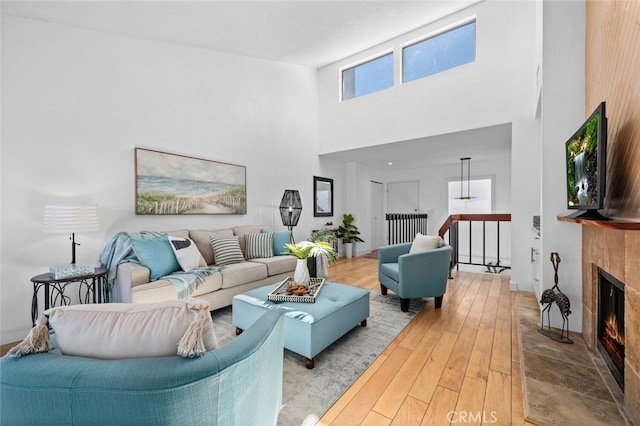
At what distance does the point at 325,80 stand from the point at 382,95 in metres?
1.41

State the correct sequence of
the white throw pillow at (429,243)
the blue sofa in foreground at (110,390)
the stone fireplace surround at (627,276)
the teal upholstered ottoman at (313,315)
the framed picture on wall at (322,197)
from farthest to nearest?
the framed picture on wall at (322,197), the white throw pillow at (429,243), the teal upholstered ottoman at (313,315), the stone fireplace surround at (627,276), the blue sofa in foreground at (110,390)

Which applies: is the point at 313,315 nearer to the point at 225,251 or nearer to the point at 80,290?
the point at 225,251

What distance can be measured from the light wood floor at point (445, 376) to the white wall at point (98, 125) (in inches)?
40.8

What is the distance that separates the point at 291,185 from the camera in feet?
16.8

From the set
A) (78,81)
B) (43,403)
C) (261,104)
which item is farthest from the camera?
(261,104)

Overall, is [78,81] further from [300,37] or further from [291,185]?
[291,185]

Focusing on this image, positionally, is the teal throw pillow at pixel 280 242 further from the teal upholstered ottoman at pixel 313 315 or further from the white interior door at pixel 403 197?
the white interior door at pixel 403 197

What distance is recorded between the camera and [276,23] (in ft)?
11.6

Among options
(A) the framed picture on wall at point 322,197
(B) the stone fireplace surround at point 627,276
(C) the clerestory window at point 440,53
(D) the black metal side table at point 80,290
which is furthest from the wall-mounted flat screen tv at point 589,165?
(A) the framed picture on wall at point 322,197

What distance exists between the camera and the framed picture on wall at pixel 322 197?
5672mm

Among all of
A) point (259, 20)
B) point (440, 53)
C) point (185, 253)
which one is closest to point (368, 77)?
point (440, 53)

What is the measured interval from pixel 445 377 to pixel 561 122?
229 centimetres

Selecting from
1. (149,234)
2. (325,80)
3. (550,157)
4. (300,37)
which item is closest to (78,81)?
(149,234)

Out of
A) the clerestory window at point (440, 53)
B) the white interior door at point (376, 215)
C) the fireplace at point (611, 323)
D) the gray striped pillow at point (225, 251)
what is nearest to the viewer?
the fireplace at point (611, 323)
